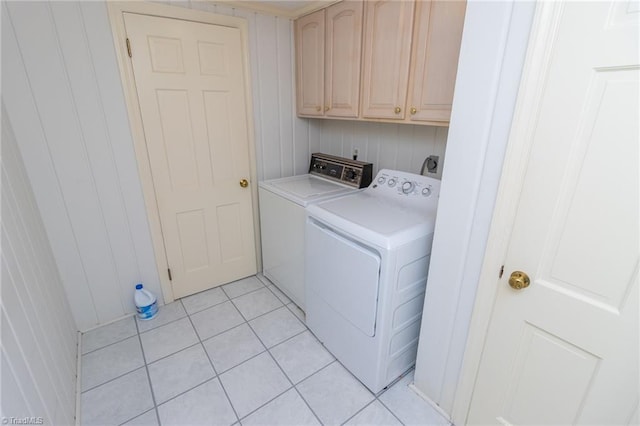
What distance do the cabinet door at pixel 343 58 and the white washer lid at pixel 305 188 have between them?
549mm

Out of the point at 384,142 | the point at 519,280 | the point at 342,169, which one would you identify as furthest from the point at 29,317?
the point at 384,142

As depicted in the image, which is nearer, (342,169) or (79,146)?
(79,146)

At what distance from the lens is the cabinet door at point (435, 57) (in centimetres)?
139

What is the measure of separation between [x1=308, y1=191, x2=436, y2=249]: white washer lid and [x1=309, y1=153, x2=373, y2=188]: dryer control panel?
1.00ft

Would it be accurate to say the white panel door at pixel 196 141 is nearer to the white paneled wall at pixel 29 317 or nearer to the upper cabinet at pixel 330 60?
the upper cabinet at pixel 330 60

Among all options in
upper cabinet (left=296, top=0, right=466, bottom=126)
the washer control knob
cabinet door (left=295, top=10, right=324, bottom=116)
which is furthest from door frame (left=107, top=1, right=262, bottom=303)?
the washer control knob

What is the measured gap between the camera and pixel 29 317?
1.13 meters

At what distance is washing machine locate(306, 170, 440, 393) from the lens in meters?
1.41

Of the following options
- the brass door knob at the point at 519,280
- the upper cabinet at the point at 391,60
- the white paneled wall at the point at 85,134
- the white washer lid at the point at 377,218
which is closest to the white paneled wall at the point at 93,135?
the white paneled wall at the point at 85,134

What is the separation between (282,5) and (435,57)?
1329 mm

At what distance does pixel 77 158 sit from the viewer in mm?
1799

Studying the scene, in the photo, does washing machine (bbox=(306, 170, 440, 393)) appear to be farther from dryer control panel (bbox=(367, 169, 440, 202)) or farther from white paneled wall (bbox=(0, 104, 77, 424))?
white paneled wall (bbox=(0, 104, 77, 424))

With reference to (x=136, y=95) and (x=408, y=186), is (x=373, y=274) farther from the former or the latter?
(x=136, y=95)

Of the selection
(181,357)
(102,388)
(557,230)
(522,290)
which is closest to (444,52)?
(557,230)
